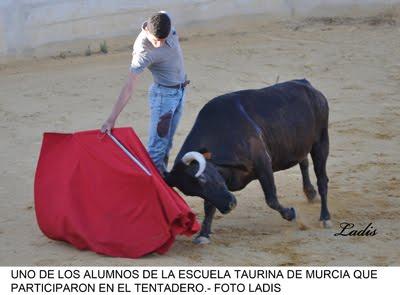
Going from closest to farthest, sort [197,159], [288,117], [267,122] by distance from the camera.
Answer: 1. [197,159]
2. [267,122]
3. [288,117]

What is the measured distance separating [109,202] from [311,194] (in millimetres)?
2277

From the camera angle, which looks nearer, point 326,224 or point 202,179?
point 202,179

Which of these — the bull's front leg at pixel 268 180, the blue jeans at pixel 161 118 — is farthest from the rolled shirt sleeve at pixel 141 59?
the bull's front leg at pixel 268 180

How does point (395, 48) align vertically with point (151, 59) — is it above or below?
below

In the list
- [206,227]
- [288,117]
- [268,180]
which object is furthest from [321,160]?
[206,227]

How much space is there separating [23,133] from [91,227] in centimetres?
393

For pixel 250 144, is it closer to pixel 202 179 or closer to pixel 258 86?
pixel 202 179

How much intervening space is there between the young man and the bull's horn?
420 mm

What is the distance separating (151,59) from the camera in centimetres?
745

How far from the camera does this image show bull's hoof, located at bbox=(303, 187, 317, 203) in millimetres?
8734

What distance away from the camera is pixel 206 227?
7.57 metres

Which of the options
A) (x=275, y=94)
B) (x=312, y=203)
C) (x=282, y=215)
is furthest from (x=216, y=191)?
(x=312, y=203)

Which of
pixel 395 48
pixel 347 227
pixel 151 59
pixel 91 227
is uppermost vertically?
pixel 151 59
